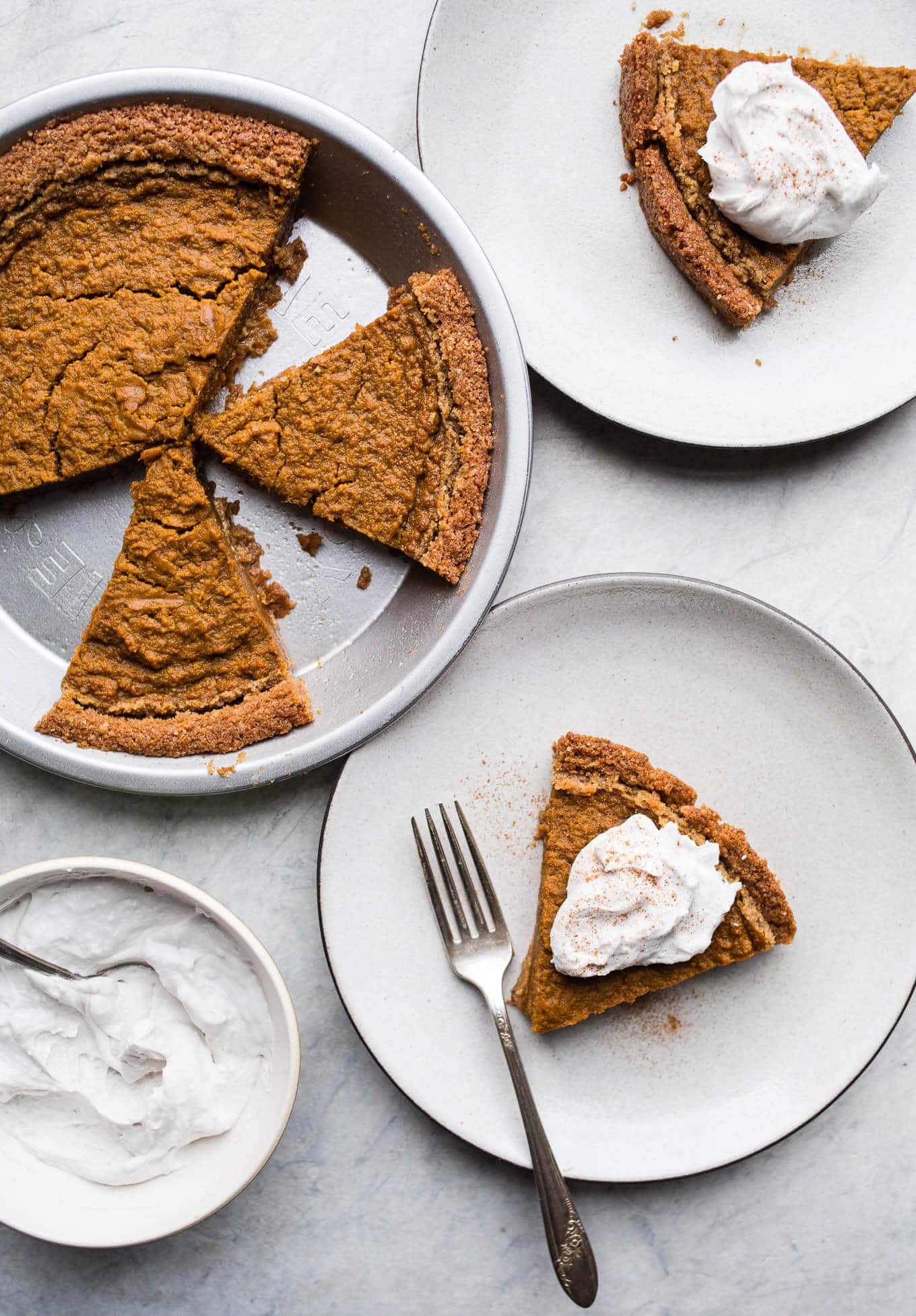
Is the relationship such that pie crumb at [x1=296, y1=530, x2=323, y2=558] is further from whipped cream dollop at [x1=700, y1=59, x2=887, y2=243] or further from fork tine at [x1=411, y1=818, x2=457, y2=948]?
whipped cream dollop at [x1=700, y1=59, x2=887, y2=243]

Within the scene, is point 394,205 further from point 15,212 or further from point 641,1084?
point 641,1084

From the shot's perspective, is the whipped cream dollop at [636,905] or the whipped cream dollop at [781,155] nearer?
the whipped cream dollop at [636,905]

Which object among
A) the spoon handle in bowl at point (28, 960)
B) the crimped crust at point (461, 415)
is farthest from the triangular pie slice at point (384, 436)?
the spoon handle in bowl at point (28, 960)

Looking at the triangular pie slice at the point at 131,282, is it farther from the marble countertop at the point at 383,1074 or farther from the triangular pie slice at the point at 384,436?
the marble countertop at the point at 383,1074

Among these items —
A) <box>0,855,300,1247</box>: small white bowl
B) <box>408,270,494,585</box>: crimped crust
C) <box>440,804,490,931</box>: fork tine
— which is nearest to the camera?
<box>0,855,300,1247</box>: small white bowl

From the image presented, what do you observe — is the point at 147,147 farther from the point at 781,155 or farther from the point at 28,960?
the point at 28,960

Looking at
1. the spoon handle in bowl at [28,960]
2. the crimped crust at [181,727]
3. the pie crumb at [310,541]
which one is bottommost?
the spoon handle in bowl at [28,960]

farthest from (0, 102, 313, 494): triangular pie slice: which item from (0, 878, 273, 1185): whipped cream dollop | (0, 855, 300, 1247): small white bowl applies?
(0, 878, 273, 1185): whipped cream dollop
